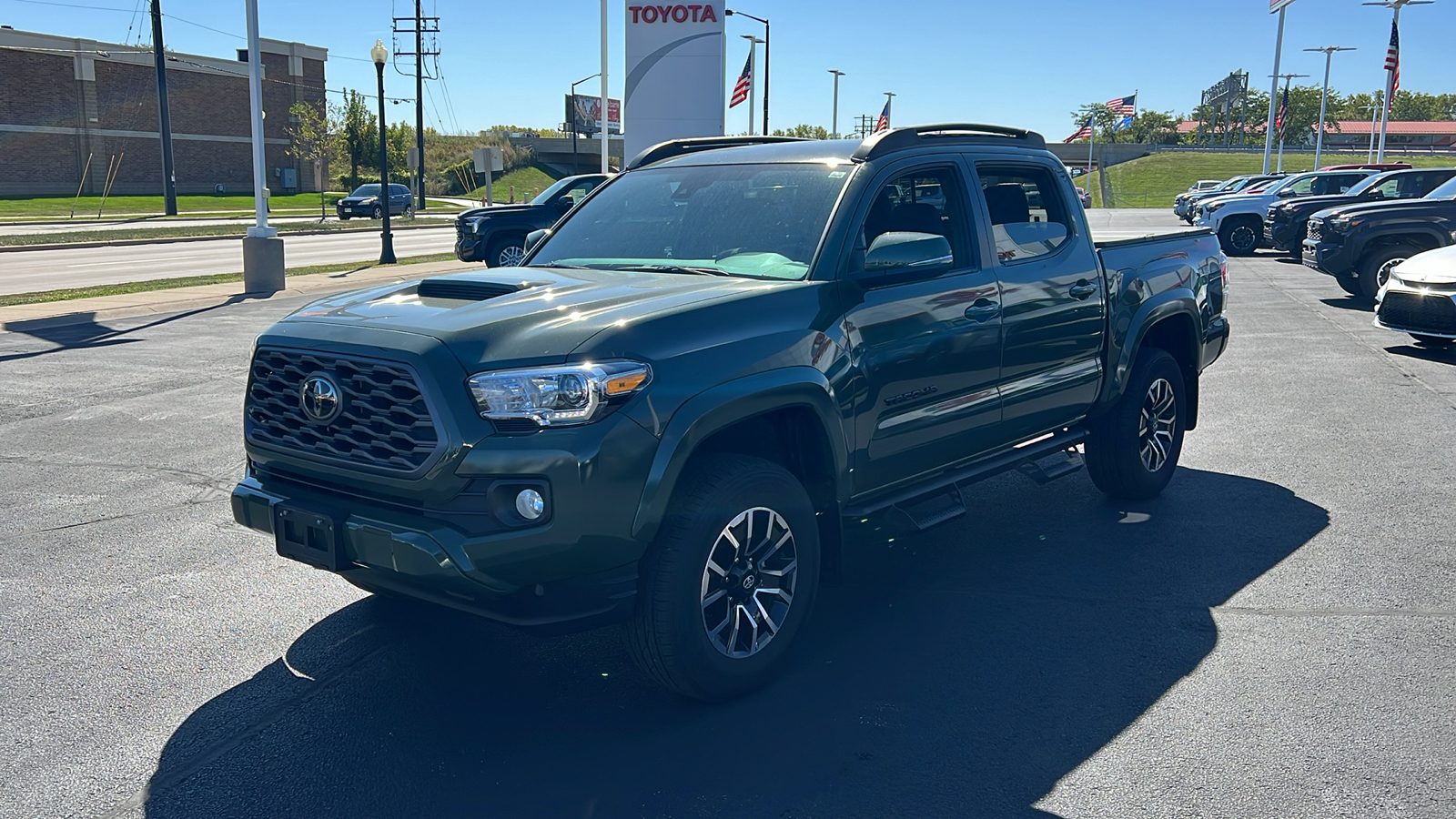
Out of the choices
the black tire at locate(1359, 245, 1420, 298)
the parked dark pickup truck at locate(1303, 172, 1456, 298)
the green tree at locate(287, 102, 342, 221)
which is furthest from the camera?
the green tree at locate(287, 102, 342, 221)

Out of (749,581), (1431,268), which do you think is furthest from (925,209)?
(1431,268)

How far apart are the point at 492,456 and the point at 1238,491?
5.14m

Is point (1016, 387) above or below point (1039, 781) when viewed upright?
above

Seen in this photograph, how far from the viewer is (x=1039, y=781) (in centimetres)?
353

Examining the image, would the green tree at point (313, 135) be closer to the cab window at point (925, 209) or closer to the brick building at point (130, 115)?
the brick building at point (130, 115)

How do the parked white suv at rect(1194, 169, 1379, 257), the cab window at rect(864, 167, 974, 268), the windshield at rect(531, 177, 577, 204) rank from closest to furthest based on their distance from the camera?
the cab window at rect(864, 167, 974, 268) → the windshield at rect(531, 177, 577, 204) → the parked white suv at rect(1194, 169, 1379, 257)

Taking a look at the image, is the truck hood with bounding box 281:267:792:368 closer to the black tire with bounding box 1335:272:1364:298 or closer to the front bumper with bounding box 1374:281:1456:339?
the front bumper with bounding box 1374:281:1456:339

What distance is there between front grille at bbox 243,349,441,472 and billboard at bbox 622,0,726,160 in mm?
17982

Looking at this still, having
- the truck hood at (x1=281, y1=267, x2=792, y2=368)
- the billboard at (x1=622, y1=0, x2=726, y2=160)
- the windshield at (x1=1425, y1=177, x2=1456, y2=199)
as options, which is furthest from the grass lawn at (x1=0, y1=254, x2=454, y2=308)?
the windshield at (x1=1425, y1=177, x2=1456, y2=199)

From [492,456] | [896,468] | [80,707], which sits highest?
[492,456]

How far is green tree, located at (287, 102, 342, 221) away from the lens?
70250 millimetres

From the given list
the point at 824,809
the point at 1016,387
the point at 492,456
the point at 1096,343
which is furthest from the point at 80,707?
the point at 1096,343

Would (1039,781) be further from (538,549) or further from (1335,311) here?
(1335,311)

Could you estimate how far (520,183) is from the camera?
3615 inches
